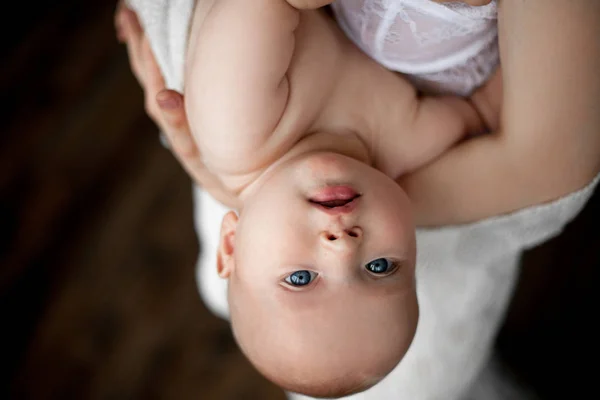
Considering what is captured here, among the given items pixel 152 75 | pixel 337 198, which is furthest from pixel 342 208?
pixel 152 75

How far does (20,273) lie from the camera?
1438 mm

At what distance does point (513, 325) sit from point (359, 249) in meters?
0.89

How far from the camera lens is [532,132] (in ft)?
2.15

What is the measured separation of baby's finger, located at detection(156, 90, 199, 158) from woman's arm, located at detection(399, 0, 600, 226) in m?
0.26

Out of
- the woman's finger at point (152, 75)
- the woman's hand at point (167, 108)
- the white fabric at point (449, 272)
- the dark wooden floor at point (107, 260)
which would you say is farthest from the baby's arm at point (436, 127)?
the dark wooden floor at point (107, 260)

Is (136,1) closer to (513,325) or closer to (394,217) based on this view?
(394,217)

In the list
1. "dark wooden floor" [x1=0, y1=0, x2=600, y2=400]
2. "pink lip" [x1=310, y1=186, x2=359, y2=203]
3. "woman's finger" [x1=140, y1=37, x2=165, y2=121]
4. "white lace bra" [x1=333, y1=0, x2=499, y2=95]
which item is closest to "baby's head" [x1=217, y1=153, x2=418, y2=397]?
"pink lip" [x1=310, y1=186, x2=359, y2=203]

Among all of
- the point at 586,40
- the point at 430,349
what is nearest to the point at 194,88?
the point at 586,40

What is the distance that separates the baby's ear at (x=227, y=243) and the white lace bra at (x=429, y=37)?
0.74 feet

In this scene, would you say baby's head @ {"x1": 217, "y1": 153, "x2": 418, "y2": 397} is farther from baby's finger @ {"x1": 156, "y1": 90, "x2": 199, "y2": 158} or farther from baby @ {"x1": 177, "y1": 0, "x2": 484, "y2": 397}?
baby's finger @ {"x1": 156, "y1": 90, "x2": 199, "y2": 158}

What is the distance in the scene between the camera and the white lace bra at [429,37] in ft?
2.06

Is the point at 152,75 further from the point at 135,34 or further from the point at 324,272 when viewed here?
the point at 324,272

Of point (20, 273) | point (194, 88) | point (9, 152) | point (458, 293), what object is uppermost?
point (194, 88)

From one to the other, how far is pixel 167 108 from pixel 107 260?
82 cm
